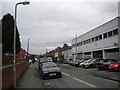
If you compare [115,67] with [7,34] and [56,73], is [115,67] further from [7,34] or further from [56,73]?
[7,34]

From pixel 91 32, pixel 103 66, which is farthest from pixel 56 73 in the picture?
pixel 91 32

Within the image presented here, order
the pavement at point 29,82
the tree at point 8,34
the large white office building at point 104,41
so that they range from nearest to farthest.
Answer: the pavement at point 29,82
the tree at point 8,34
the large white office building at point 104,41

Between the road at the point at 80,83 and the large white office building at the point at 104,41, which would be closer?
the road at the point at 80,83

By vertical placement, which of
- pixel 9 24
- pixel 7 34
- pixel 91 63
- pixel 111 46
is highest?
pixel 9 24

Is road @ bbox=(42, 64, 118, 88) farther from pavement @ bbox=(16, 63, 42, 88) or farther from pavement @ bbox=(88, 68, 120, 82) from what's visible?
pavement @ bbox=(88, 68, 120, 82)

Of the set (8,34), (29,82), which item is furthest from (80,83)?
(8,34)

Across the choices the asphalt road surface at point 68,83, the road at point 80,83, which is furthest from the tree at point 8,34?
the road at point 80,83

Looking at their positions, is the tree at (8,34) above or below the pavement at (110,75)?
above

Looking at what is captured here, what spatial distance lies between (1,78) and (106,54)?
31426mm

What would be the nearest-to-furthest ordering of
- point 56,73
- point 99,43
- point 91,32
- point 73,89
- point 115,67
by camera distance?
1. point 73,89
2. point 56,73
3. point 115,67
4. point 99,43
5. point 91,32

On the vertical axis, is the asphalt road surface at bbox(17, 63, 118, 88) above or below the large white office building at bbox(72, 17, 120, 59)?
below

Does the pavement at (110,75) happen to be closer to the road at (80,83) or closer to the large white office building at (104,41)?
the road at (80,83)

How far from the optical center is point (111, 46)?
3334 centimetres

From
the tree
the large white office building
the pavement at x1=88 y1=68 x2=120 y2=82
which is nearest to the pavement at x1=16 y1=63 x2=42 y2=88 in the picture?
the pavement at x1=88 y1=68 x2=120 y2=82
